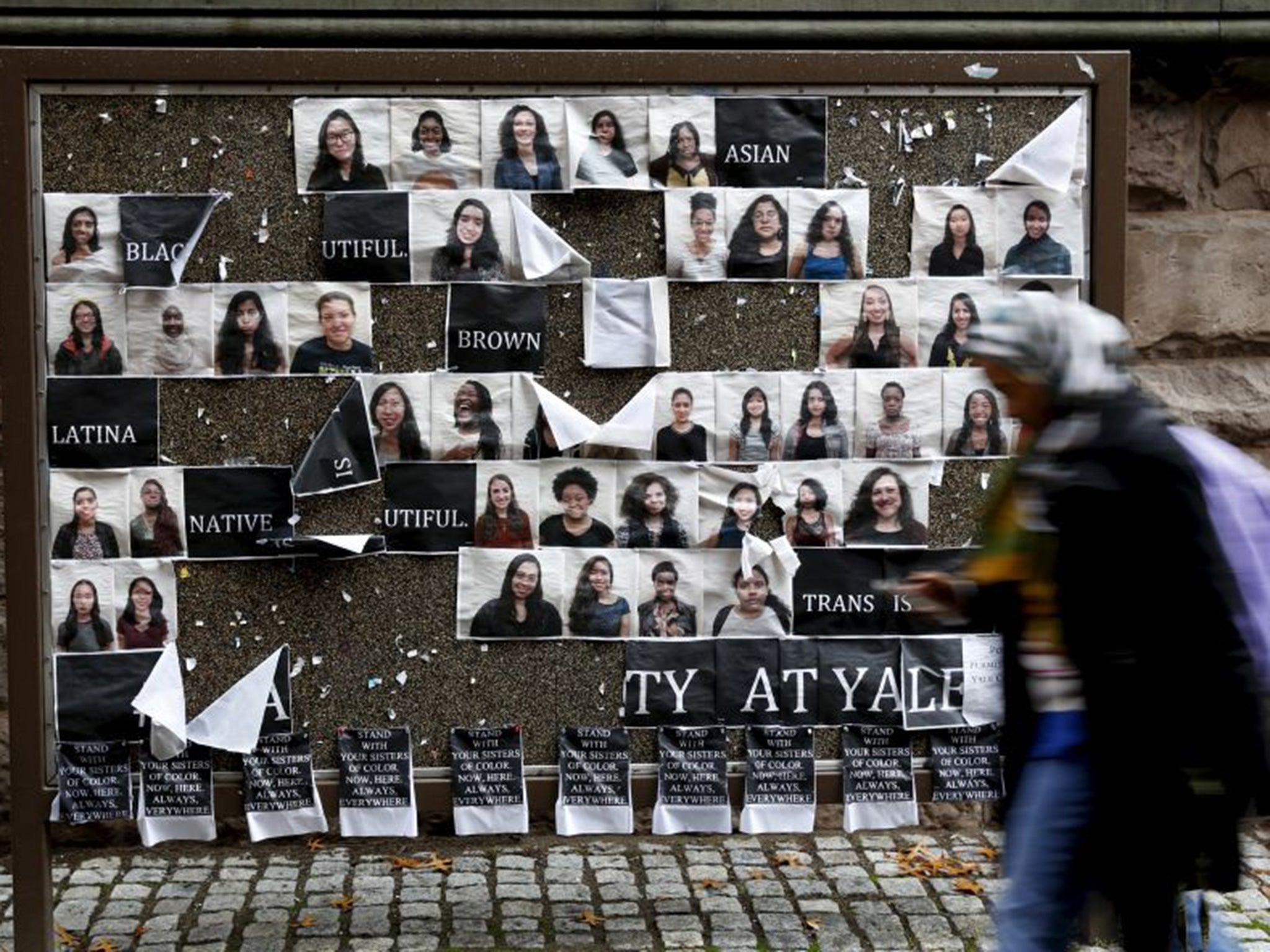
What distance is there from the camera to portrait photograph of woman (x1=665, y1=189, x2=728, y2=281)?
15.5 ft

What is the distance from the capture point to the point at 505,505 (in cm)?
475

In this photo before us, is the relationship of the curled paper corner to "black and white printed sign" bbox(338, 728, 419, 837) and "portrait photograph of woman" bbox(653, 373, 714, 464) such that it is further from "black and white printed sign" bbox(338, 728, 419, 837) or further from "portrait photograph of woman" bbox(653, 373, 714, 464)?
"black and white printed sign" bbox(338, 728, 419, 837)

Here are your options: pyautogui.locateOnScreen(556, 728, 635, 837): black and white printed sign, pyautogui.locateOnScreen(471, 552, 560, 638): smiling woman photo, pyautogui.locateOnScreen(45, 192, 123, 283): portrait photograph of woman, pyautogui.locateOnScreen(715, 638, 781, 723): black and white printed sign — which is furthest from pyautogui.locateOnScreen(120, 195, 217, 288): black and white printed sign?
pyautogui.locateOnScreen(715, 638, 781, 723): black and white printed sign

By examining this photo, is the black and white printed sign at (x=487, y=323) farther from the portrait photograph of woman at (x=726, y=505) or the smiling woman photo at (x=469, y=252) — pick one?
the portrait photograph of woman at (x=726, y=505)

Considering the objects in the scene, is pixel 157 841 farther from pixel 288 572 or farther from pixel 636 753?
pixel 636 753

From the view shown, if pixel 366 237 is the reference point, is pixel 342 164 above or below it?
above

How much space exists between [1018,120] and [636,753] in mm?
2006

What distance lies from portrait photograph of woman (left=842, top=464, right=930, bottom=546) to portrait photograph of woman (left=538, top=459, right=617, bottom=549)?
64 centimetres

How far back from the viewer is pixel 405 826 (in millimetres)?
4789

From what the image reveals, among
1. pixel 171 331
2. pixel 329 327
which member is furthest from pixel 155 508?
pixel 329 327

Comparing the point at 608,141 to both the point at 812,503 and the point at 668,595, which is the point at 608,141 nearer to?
the point at 812,503

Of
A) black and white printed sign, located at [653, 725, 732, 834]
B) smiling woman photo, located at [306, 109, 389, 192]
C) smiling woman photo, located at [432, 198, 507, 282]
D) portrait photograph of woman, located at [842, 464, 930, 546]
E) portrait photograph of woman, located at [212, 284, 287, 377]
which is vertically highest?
smiling woman photo, located at [306, 109, 389, 192]

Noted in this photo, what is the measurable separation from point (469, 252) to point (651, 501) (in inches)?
32.2

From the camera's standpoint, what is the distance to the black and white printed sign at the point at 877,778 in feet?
16.0
